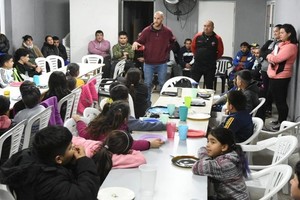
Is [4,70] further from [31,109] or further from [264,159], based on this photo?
[264,159]

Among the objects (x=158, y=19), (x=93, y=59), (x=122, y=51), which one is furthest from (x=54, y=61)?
(x=158, y=19)

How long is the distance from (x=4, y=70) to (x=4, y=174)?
4.04 meters

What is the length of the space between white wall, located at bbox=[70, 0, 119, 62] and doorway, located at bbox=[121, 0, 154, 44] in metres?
0.88

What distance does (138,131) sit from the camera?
3281 millimetres

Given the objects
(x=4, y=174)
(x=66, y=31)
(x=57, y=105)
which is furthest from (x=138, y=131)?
(x=66, y=31)

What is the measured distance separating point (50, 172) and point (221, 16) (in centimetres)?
839

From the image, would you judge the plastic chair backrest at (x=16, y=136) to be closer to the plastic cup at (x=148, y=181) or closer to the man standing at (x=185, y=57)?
the plastic cup at (x=148, y=181)

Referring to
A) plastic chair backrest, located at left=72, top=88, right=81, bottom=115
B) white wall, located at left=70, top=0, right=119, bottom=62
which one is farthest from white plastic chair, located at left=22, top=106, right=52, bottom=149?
white wall, located at left=70, top=0, right=119, bottom=62

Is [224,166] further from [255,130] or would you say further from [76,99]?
[76,99]

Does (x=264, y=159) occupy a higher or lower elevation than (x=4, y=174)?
lower

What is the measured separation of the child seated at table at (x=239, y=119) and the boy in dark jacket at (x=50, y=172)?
67.8 inches

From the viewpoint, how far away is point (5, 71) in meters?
5.59

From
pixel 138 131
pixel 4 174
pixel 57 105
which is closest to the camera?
pixel 4 174

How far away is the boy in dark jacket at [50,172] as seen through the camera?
1.83m
